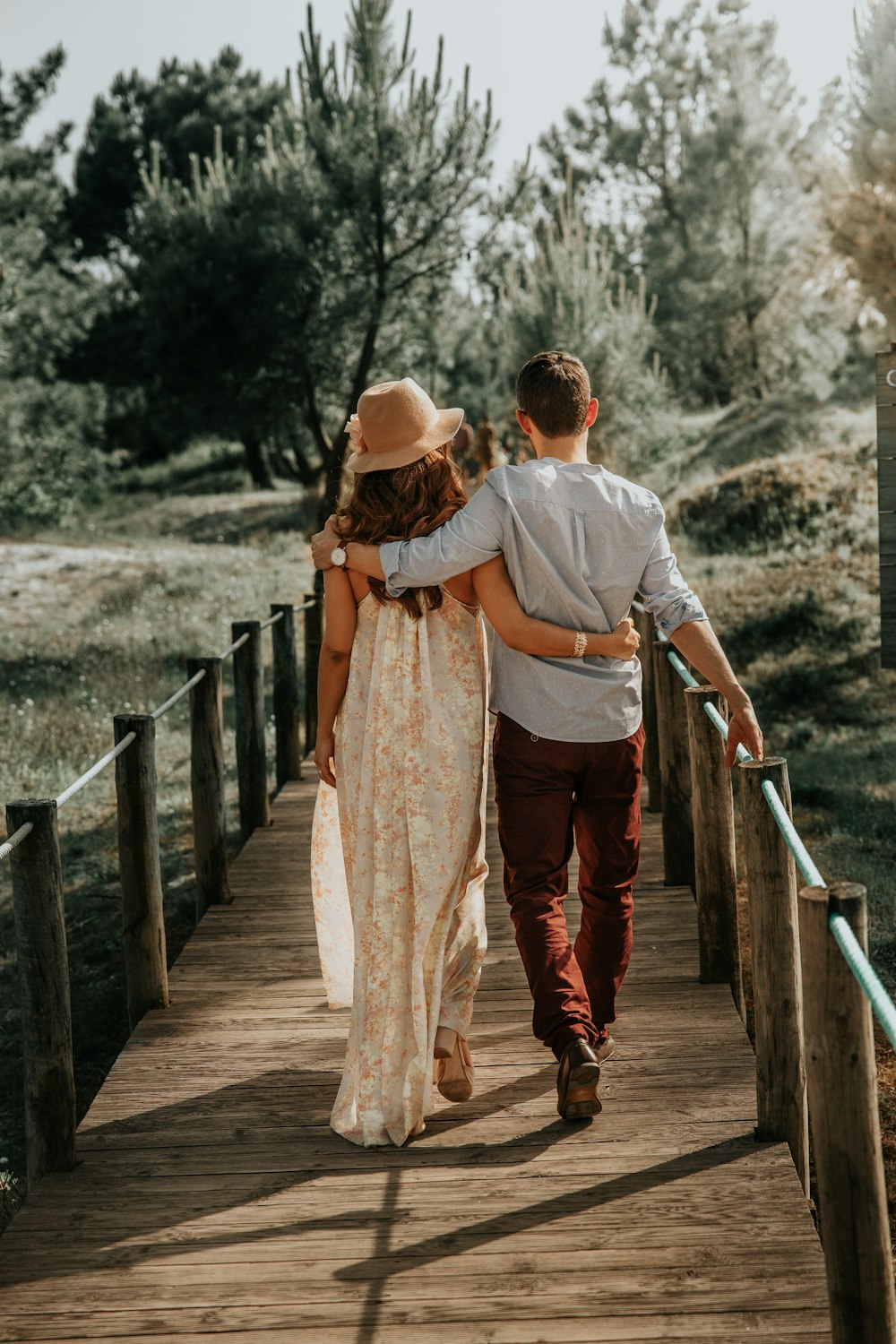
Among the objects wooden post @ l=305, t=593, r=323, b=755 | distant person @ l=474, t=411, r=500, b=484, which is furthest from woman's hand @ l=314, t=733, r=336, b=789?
distant person @ l=474, t=411, r=500, b=484

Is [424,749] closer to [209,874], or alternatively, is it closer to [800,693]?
[209,874]

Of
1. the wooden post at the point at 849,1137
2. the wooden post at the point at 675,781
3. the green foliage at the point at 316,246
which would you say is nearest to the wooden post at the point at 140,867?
the wooden post at the point at 675,781

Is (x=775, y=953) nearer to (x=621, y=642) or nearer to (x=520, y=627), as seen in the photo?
(x=621, y=642)

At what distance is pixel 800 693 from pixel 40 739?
18.4 feet

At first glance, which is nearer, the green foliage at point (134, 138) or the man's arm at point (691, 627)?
the man's arm at point (691, 627)

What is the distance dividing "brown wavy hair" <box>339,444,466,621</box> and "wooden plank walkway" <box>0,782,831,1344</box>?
48.3 inches

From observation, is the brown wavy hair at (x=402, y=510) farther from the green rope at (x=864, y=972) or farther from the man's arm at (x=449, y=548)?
the green rope at (x=864, y=972)

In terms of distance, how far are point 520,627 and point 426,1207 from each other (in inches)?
48.3

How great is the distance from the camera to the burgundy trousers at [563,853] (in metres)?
3.00

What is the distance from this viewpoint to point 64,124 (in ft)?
88.5

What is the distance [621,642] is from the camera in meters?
3.03

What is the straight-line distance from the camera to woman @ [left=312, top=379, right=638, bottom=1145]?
300 centimetres

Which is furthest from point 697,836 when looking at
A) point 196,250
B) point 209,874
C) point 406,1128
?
point 196,250

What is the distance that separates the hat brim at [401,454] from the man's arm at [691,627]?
55cm
